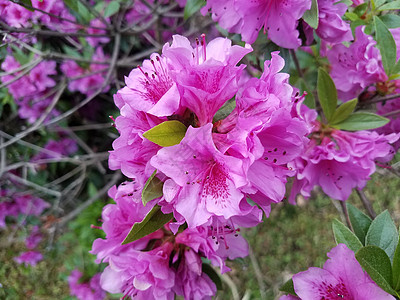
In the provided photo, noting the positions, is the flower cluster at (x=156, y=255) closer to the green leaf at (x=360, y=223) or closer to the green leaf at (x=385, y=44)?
the green leaf at (x=360, y=223)

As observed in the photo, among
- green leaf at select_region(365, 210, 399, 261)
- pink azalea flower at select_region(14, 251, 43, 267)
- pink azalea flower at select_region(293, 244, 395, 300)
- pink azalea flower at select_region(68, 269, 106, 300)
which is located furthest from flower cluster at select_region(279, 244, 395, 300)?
pink azalea flower at select_region(14, 251, 43, 267)

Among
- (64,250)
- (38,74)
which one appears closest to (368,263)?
(38,74)

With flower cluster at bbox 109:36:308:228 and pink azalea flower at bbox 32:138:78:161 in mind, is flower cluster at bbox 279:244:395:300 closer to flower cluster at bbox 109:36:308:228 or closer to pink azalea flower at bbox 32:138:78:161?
flower cluster at bbox 109:36:308:228

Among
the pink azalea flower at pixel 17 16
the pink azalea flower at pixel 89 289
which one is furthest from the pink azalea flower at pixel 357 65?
the pink azalea flower at pixel 89 289

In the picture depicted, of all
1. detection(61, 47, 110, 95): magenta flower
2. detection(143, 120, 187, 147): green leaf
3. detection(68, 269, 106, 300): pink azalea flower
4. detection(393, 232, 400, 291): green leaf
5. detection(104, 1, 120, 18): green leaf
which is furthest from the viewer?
detection(61, 47, 110, 95): magenta flower

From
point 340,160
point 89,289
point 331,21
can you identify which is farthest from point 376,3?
point 89,289

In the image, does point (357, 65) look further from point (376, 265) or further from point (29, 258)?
point (29, 258)

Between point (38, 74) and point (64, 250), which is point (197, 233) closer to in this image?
point (38, 74)

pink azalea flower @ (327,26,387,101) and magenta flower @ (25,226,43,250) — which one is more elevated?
pink azalea flower @ (327,26,387,101)
